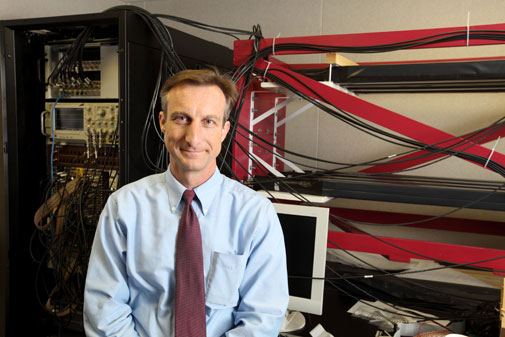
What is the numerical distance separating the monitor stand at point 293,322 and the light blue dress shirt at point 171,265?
455mm

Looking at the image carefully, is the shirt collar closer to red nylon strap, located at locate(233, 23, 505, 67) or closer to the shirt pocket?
the shirt pocket

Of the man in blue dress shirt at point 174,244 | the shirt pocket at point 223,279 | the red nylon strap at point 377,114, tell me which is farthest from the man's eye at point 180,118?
the red nylon strap at point 377,114

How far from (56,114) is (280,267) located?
1.76 metres

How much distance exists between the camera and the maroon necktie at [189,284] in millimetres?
1327

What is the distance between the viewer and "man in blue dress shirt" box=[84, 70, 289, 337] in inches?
54.0

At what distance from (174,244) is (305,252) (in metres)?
0.61

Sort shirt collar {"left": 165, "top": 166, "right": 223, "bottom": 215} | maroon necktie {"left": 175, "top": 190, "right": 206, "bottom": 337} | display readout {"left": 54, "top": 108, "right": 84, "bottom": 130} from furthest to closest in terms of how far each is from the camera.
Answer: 1. display readout {"left": 54, "top": 108, "right": 84, "bottom": 130}
2. shirt collar {"left": 165, "top": 166, "right": 223, "bottom": 215}
3. maroon necktie {"left": 175, "top": 190, "right": 206, "bottom": 337}

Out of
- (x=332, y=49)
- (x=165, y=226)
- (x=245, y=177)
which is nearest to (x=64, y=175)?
(x=245, y=177)

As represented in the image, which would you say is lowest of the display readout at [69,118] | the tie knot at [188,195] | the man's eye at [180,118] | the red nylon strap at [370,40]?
the tie knot at [188,195]

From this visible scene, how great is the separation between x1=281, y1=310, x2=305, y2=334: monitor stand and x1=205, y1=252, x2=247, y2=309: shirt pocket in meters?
0.54

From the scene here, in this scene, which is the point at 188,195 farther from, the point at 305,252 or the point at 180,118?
the point at 305,252

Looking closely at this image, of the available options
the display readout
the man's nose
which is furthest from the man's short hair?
the display readout

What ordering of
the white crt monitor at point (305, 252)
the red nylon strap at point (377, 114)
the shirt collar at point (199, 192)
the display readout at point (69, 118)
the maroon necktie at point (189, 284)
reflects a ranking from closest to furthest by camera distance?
the maroon necktie at point (189, 284) < the shirt collar at point (199, 192) < the white crt monitor at point (305, 252) < the red nylon strap at point (377, 114) < the display readout at point (69, 118)

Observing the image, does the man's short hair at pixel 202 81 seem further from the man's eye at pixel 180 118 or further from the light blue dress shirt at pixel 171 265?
the light blue dress shirt at pixel 171 265
